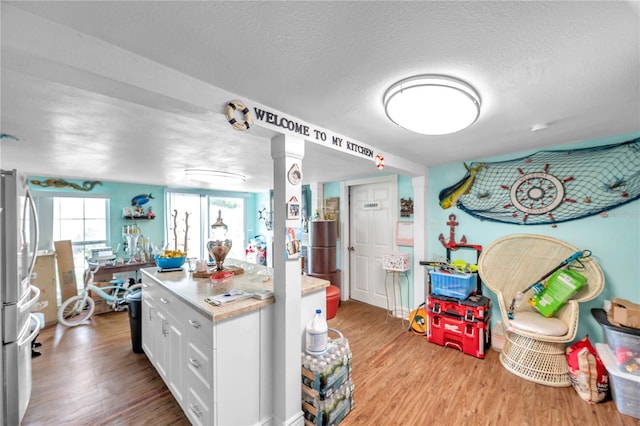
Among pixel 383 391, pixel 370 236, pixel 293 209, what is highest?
pixel 293 209

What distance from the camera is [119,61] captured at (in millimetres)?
1007

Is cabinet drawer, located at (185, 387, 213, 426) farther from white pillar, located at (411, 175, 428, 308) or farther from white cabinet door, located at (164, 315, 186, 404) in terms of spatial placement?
white pillar, located at (411, 175, 428, 308)

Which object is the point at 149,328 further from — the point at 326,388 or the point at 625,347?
the point at 625,347

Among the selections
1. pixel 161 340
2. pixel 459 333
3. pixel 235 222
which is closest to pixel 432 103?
pixel 459 333

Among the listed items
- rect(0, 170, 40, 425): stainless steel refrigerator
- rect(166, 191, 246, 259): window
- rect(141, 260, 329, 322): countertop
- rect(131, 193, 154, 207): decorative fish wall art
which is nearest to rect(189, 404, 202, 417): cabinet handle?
rect(141, 260, 329, 322): countertop

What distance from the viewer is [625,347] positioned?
6.01ft

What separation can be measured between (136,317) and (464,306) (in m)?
3.34

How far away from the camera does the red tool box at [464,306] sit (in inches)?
100

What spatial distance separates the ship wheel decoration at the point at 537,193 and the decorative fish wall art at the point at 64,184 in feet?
19.5

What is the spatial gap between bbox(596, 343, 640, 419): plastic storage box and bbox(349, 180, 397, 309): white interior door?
228cm

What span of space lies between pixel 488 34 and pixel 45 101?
2217mm

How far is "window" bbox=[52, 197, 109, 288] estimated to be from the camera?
406 centimetres

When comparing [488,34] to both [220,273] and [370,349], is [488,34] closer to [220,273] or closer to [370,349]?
[220,273]

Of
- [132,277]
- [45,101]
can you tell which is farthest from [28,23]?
[132,277]
